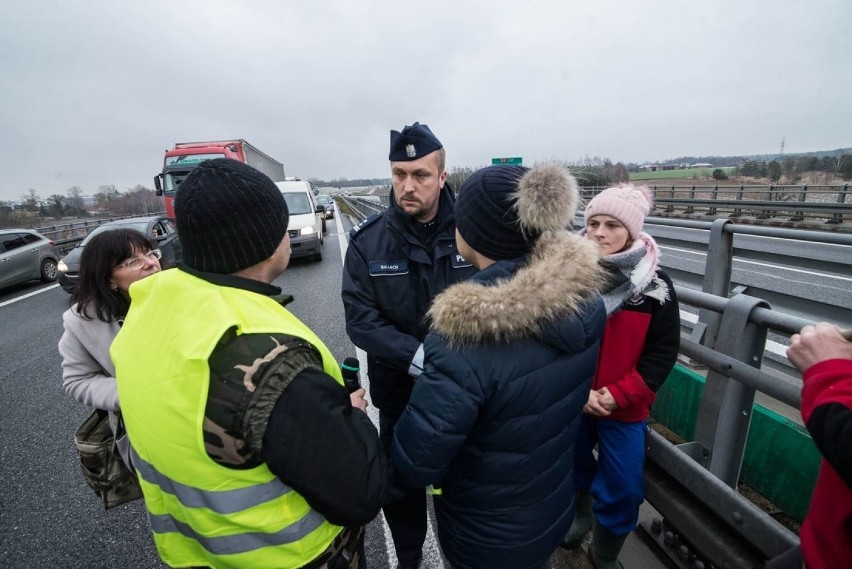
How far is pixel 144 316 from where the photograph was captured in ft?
3.78

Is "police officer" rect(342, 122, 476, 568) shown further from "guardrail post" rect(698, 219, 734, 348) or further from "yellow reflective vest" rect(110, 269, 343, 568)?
"guardrail post" rect(698, 219, 734, 348)

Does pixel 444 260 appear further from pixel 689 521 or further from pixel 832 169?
pixel 832 169

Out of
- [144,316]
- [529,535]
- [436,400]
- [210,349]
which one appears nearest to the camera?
[210,349]

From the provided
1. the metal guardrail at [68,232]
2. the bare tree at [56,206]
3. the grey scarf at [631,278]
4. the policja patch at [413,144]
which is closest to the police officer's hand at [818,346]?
the grey scarf at [631,278]

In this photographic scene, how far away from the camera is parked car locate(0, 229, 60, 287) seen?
10.1 meters

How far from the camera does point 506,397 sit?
1.32m

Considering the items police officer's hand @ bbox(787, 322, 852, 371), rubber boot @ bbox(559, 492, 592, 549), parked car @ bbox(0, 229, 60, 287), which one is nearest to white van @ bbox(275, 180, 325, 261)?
parked car @ bbox(0, 229, 60, 287)

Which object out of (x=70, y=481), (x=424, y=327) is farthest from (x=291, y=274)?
(x=424, y=327)

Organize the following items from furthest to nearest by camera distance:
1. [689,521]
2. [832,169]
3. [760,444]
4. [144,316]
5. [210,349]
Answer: [832,169] < [760,444] < [689,521] < [144,316] < [210,349]

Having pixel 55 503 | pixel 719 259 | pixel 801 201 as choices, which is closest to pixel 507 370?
pixel 719 259

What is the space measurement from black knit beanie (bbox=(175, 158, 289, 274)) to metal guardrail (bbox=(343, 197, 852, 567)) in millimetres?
1872

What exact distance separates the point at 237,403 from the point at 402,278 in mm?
1288

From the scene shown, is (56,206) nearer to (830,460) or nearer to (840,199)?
(830,460)

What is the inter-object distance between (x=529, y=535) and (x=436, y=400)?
2.52ft
